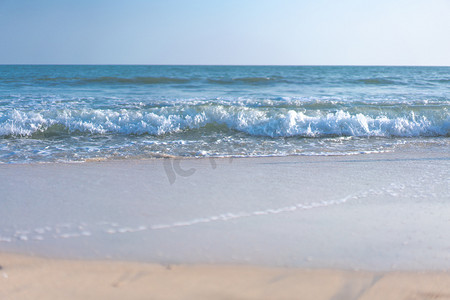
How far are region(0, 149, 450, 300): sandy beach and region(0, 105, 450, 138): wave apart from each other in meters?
3.26

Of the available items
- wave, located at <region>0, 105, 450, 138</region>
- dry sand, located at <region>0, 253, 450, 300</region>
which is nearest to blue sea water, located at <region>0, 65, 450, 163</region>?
wave, located at <region>0, 105, 450, 138</region>

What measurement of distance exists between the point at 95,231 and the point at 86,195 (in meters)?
0.86

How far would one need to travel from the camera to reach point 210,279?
84.2 inches

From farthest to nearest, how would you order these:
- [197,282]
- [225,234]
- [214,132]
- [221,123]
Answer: [221,123]
[214,132]
[225,234]
[197,282]

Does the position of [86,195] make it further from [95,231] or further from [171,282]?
[171,282]

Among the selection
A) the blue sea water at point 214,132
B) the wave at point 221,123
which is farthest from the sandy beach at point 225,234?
the wave at point 221,123

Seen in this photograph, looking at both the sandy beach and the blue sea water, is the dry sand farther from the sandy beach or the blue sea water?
the blue sea water

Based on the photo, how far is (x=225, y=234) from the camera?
2680 mm

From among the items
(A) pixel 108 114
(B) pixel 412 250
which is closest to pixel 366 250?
(B) pixel 412 250

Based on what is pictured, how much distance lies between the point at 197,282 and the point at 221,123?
6.35m

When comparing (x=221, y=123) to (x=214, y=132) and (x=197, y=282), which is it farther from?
(x=197, y=282)

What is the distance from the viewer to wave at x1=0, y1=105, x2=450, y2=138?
7504mm

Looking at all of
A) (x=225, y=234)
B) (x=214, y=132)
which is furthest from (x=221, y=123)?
(x=225, y=234)

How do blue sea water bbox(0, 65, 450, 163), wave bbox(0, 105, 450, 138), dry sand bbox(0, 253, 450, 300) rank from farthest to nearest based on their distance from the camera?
wave bbox(0, 105, 450, 138) < blue sea water bbox(0, 65, 450, 163) < dry sand bbox(0, 253, 450, 300)
